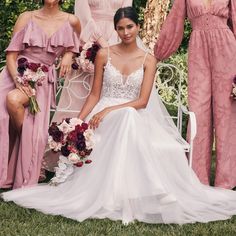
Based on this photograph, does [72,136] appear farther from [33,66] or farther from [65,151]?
[33,66]

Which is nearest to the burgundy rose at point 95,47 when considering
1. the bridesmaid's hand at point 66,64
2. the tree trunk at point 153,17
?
the bridesmaid's hand at point 66,64

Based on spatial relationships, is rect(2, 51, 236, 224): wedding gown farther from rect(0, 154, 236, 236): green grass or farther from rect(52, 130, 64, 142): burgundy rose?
rect(52, 130, 64, 142): burgundy rose

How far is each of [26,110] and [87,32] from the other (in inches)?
44.5

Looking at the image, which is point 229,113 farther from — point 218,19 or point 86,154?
point 86,154

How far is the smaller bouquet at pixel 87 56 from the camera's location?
20.7 ft

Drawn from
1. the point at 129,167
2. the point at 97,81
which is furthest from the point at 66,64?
the point at 129,167

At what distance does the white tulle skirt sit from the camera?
5055 millimetres

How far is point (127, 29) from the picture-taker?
19.0 ft

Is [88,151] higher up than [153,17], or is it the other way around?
[153,17]

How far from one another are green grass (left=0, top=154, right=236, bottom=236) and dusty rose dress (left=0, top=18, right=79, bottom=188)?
833 mm

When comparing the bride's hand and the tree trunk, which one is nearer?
the bride's hand

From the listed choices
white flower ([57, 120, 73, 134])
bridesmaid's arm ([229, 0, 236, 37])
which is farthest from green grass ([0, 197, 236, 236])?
bridesmaid's arm ([229, 0, 236, 37])

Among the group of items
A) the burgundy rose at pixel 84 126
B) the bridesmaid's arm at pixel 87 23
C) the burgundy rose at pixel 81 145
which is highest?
the bridesmaid's arm at pixel 87 23

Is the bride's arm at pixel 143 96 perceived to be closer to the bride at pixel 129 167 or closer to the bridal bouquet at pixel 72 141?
the bride at pixel 129 167
